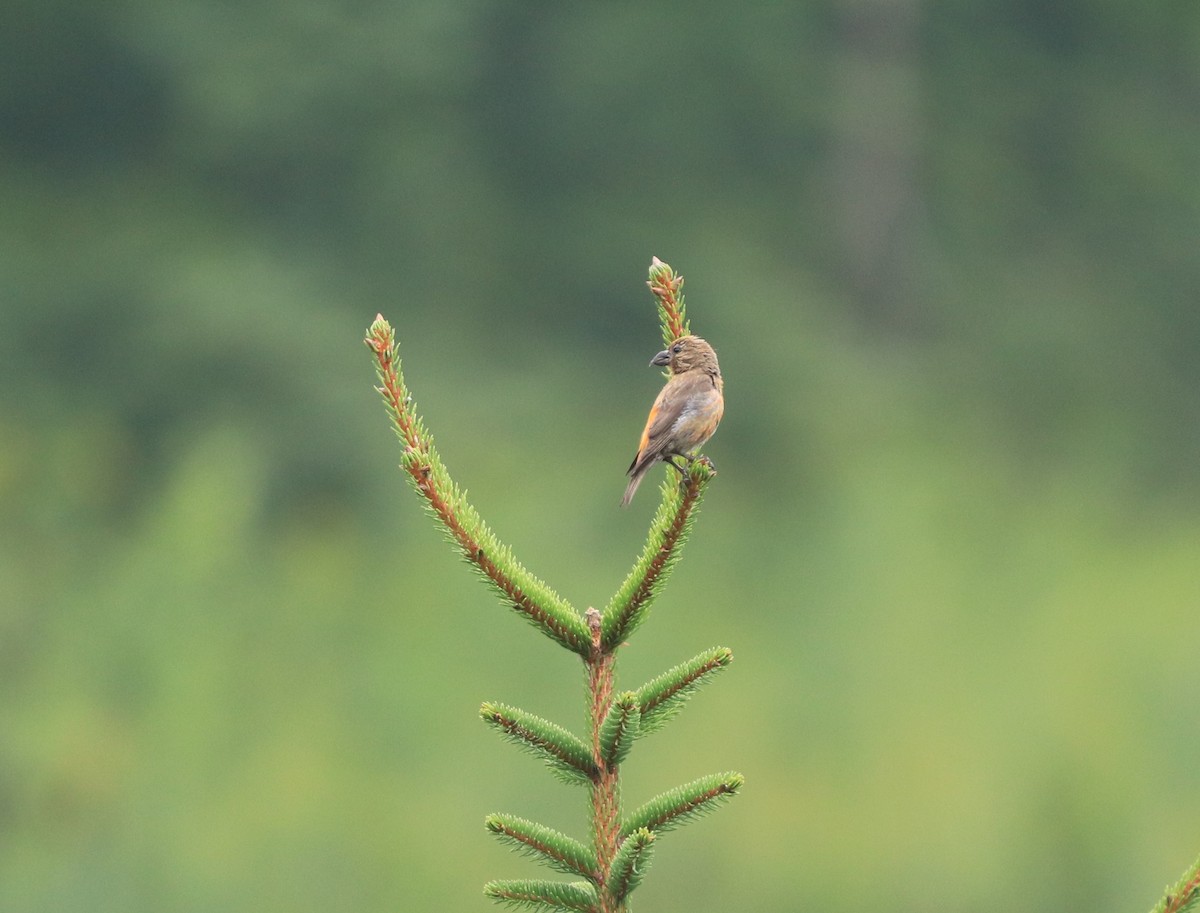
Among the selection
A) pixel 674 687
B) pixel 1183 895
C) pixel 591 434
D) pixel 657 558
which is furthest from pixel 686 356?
pixel 591 434

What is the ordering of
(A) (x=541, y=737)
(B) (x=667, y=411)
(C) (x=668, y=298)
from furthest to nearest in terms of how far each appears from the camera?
(B) (x=667, y=411), (C) (x=668, y=298), (A) (x=541, y=737)

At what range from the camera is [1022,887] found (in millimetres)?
21422

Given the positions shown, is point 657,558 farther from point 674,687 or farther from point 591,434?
point 591,434

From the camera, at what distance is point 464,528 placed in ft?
11.2

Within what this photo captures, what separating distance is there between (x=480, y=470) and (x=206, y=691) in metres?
7.06

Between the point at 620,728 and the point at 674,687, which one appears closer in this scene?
the point at 620,728

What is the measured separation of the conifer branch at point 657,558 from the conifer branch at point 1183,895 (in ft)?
3.09

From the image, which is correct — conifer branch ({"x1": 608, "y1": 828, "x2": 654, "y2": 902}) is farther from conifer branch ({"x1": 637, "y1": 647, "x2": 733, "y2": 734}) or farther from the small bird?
the small bird

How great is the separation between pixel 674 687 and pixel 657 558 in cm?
23

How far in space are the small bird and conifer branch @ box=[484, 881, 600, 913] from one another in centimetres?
145

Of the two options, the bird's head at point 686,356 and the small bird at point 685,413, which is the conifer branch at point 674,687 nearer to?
Answer: the bird's head at point 686,356

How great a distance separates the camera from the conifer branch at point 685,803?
3205 mm

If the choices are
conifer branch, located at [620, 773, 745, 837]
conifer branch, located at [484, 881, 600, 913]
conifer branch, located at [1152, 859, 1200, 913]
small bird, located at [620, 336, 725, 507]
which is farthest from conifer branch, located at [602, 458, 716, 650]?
conifer branch, located at [1152, 859, 1200, 913]

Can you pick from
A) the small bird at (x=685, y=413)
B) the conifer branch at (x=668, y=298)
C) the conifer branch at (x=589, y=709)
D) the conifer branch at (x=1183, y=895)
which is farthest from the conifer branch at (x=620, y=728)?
the small bird at (x=685, y=413)
